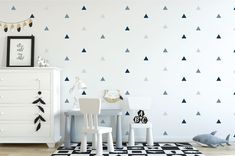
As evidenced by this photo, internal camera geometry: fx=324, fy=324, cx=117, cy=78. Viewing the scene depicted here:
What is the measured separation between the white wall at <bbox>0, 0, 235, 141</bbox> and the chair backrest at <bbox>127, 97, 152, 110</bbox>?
0.62 feet

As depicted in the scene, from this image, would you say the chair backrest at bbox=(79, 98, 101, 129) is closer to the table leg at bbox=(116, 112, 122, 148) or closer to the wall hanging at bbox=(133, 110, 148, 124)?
the table leg at bbox=(116, 112, 122, 148)

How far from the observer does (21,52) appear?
15.2 feet

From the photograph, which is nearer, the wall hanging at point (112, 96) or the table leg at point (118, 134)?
the table leg at point (118, 134)

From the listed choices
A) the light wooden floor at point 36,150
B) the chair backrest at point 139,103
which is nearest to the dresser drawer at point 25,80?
the light wooden floor at point 36,150

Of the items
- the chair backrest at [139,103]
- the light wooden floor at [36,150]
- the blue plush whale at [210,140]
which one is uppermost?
the chair backrest at [139,103]

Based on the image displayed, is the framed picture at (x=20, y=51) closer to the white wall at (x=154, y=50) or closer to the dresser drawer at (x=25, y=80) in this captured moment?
the white wall at (x=154, y=50)

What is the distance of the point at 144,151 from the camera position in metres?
3.97

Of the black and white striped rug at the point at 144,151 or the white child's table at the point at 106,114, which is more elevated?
the white child's table at the point at 106,114

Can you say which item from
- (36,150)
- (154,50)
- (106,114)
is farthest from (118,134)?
(154,50)

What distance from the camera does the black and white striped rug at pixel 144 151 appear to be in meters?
3.83

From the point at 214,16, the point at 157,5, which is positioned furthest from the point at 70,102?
the point at 214,16

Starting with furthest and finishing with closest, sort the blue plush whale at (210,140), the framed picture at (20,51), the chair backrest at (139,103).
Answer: the framed picture at (20,51) → the chair backrest at (139,103) → the blue plush whale at (210,140)

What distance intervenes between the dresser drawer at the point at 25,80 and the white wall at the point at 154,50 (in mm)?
502

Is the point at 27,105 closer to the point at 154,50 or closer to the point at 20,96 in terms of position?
the point at 20,96
